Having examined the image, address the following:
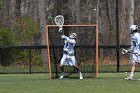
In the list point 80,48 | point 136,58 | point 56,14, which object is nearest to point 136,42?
point 136,58

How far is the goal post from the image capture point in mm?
19656

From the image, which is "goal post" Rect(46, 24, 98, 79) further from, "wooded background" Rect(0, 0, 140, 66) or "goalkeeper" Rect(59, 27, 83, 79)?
"wooded background" Rect(0, 0, 140, 66)

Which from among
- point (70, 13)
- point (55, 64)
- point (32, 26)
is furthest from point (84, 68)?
point (70, 13)

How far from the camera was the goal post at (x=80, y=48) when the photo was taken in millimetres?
19656

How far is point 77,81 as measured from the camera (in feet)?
58.9

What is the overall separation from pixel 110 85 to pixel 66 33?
4960 mm

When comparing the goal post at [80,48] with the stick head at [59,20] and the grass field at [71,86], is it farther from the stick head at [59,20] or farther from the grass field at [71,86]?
the grass field at [71,86]

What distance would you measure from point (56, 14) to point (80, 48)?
960 inches

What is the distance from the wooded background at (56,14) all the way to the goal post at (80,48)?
33.9ft

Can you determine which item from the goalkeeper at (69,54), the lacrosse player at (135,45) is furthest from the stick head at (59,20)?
the lacrosse player at (135,45)

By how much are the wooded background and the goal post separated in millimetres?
10347

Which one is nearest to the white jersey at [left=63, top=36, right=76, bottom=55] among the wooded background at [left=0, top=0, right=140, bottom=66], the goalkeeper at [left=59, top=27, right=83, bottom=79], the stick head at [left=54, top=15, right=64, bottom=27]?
the goalkeeper at [left=59, top=27, right=83, bottom=79]

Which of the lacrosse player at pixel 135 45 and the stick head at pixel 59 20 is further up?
the stick head at pixel 59 20

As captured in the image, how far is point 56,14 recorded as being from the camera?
44.6m
